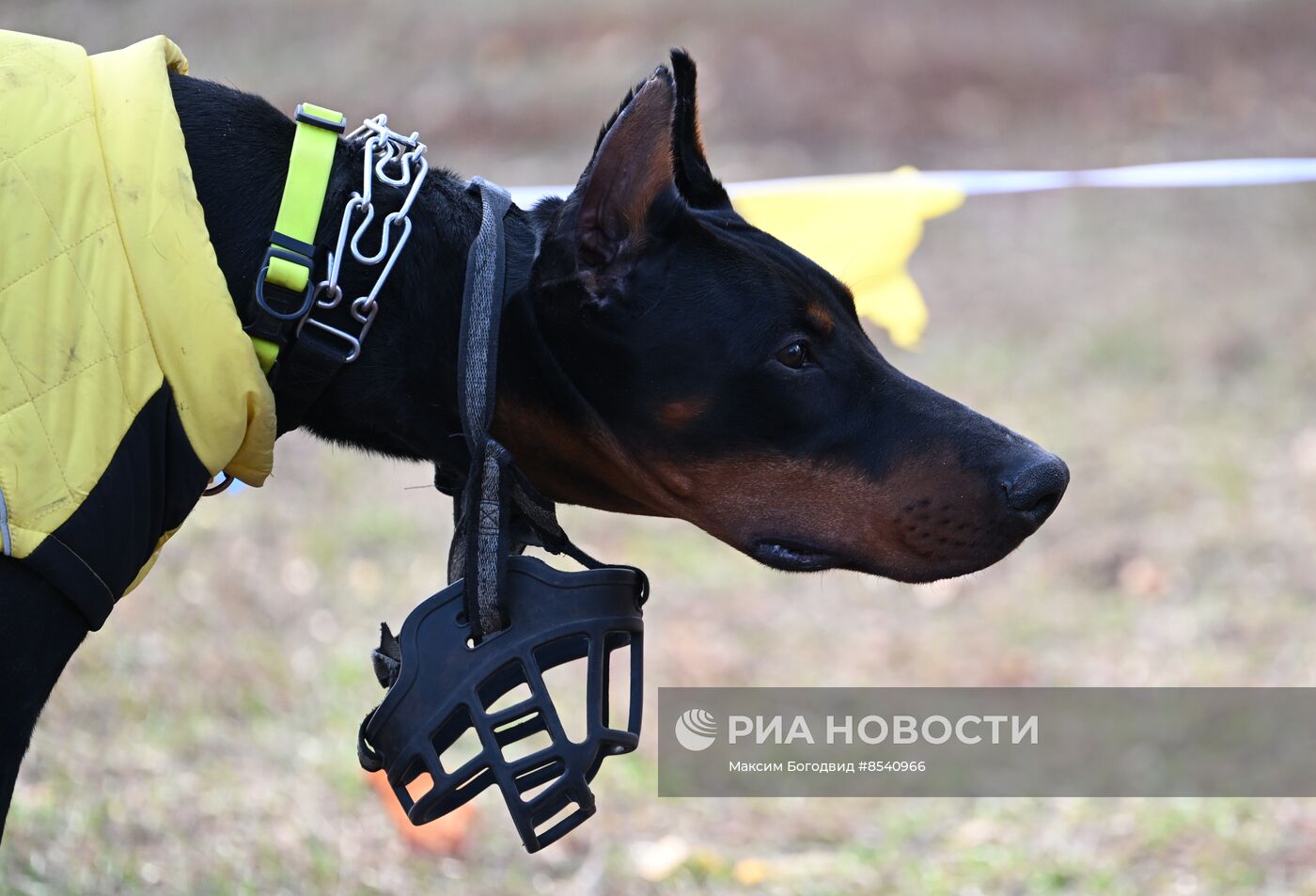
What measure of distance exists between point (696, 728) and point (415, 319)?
109 inches

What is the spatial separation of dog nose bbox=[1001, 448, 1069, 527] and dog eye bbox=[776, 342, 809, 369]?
15.0 inches

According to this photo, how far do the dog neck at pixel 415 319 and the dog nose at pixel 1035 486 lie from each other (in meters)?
0.63

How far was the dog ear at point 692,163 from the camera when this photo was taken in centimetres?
229

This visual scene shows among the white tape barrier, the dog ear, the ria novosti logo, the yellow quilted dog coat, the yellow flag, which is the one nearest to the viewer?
the yellow quilted dog coat

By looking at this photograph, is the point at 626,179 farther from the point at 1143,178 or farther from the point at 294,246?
the point at 1143,178

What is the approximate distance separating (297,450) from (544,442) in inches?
192

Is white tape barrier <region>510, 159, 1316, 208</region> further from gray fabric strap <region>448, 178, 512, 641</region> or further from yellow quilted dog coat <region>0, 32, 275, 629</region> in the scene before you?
yellow quilted dog coat <region>0, 32, 275, 629</region>

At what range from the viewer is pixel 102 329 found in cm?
188

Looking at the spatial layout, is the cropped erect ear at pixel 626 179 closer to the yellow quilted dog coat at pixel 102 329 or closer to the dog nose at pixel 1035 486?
the yellow quilted dog coat at pixel 102 329

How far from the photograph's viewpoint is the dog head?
2166mm

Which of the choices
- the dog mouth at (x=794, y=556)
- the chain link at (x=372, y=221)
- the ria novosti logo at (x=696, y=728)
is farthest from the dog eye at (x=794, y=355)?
the ria novosti logo at (x=696, y=728)

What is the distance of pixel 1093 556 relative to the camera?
5953 millimetres

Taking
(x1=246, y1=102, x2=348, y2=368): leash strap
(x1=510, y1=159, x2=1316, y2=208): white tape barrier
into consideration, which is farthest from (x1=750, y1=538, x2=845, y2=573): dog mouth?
(x1=510, y1=159, x2=1316, y2=208): white tape barrier

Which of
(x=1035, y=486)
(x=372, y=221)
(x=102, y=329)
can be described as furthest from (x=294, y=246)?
(x=1035, y=486)
